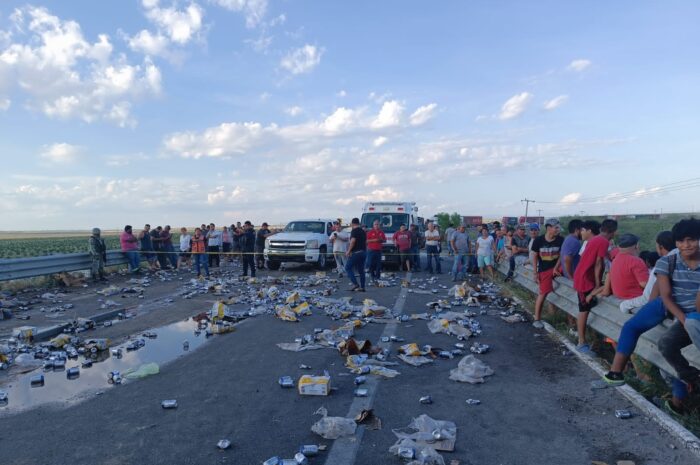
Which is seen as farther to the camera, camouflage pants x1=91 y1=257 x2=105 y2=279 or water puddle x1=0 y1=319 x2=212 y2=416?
camouflage pants x1=91 y1=257 x2=105 y2=279

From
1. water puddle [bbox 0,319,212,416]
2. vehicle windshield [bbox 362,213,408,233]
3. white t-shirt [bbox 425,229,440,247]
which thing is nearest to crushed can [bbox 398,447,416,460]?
water puddle [bbox 0,319,212,416]

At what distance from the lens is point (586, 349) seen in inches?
253

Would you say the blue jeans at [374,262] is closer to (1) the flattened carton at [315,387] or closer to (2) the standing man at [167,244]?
(2) the standing man at [167,244]

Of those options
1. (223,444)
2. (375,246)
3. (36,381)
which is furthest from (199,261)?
(223,444)

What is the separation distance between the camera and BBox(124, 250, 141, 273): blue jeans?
59.9ft

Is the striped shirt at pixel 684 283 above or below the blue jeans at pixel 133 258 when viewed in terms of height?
above

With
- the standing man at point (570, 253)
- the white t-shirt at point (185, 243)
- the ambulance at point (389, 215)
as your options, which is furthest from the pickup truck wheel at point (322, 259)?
the standing man at point (570, 253)

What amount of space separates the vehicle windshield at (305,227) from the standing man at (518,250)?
8.15 meters

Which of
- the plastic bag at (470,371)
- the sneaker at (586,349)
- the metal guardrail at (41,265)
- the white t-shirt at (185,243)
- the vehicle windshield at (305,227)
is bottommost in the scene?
the plastic bag at (470,371)

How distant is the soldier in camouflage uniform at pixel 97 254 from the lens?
1586cm

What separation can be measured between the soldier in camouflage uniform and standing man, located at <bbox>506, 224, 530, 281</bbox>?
12.7 metres

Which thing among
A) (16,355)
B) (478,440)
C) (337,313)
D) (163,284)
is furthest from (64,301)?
(478,440)

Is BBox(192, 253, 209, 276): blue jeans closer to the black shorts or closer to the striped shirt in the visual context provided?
the black shorts

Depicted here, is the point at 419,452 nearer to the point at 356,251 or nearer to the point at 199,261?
the point at 356,251
